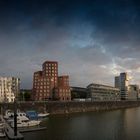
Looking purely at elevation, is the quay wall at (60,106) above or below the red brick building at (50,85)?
below

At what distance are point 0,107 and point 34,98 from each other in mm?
55910

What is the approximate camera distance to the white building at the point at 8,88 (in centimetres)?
14662

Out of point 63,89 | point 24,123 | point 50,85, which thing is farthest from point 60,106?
point 24,123

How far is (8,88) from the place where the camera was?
16012 cm

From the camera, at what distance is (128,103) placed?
187000 mm

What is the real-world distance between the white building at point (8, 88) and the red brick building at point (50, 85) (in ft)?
40.8

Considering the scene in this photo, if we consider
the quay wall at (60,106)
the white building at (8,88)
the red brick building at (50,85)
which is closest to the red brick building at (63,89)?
the red brick building at (50,85)

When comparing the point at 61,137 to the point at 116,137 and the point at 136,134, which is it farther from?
the point at 136,134

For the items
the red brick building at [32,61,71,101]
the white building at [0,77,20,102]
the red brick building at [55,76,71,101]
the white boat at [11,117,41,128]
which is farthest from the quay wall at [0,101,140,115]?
the white building at [0,77,20,102]

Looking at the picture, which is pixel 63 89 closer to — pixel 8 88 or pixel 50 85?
pixel 50 85

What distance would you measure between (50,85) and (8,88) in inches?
1031

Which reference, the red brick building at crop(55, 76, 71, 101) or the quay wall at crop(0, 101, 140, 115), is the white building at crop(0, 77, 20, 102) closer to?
the red brick building at crop(55, 76, 71, 101)

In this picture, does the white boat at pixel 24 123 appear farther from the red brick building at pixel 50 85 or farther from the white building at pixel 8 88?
the red brick building at pixel 50 85

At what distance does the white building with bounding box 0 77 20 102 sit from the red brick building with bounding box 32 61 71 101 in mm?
12423
